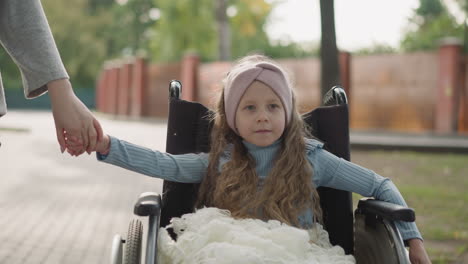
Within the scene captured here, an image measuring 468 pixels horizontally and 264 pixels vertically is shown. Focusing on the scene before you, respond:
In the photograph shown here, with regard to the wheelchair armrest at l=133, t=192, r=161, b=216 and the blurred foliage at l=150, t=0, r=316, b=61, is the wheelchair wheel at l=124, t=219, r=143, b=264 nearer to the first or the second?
the wheelchair armrest at l=133, t=192, r=161, b=216

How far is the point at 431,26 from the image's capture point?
51.4 meters

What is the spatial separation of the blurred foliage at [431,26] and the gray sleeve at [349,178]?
2139cm

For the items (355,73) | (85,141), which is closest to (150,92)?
(355,73)

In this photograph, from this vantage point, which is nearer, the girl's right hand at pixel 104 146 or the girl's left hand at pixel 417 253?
the girl's right hand at pixel 104 146

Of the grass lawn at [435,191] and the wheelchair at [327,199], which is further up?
the wheelchair at [327,199]

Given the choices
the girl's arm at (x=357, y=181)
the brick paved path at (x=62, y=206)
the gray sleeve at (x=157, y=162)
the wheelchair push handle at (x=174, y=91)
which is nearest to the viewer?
the gray sleeve at (x=157, y=162)

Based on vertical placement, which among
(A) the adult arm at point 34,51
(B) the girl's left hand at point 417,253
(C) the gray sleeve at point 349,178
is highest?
(A) the adult arm at point 34,51

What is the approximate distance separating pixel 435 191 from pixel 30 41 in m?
7.02

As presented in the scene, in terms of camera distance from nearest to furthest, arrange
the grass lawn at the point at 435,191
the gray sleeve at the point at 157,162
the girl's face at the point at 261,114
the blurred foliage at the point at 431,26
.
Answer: the gray sleeve at the point at 157,162, the girl's face at the point at 261,114, the grass lawn at the point at 435,191, the blurred foliage at the point at 431,26

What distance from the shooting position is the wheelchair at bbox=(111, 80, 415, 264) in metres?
2.77

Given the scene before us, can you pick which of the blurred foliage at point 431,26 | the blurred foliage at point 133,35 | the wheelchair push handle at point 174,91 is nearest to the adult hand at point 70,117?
the wheelchair push handle at point 174,91

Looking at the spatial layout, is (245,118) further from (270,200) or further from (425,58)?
(425,58)

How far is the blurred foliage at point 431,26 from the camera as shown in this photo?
42.4m

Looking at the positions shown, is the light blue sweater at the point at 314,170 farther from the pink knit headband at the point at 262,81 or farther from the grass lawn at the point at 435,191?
the grass lawn at the point at 435,191
